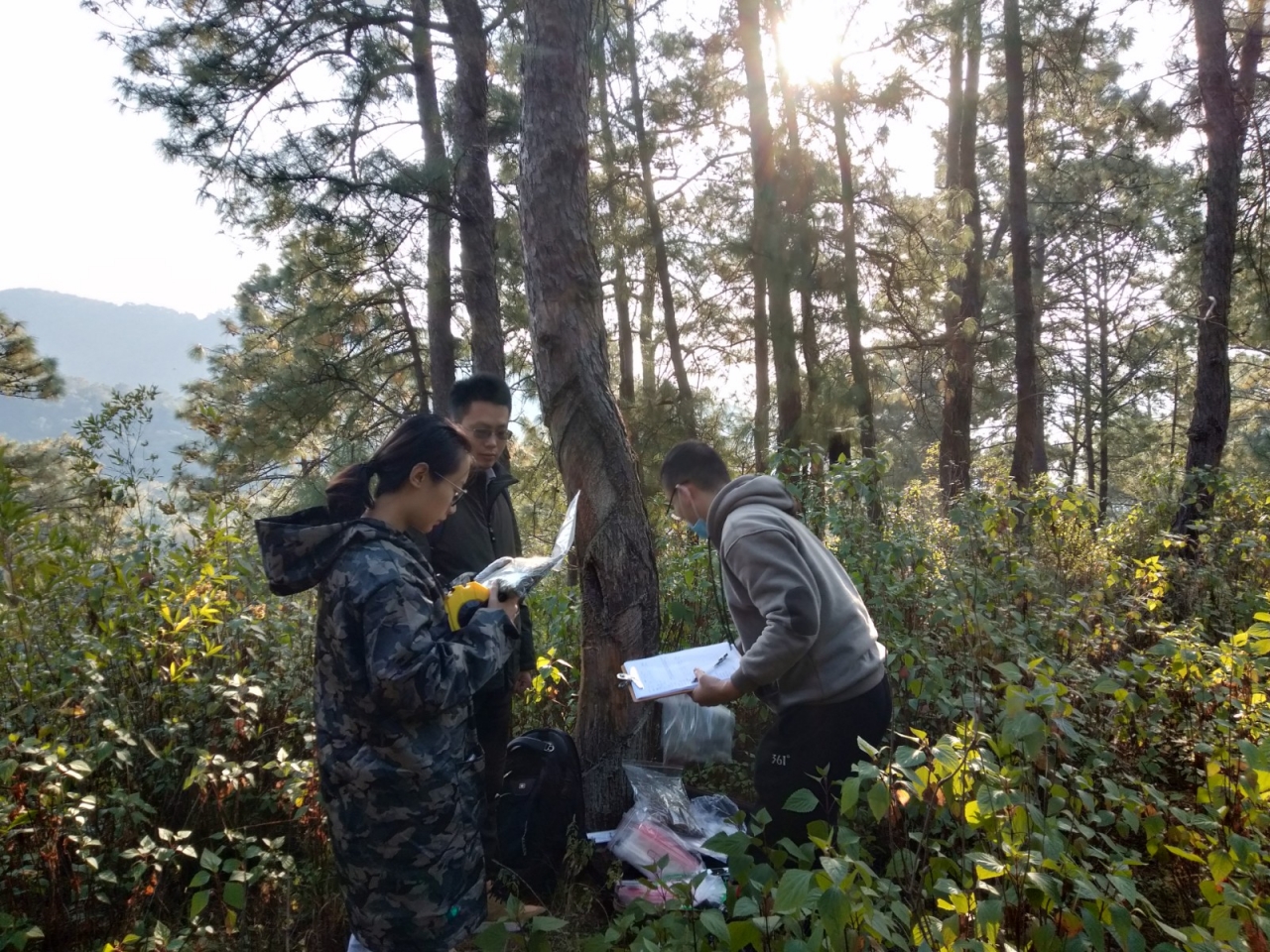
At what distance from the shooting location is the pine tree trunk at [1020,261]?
9.58 metres

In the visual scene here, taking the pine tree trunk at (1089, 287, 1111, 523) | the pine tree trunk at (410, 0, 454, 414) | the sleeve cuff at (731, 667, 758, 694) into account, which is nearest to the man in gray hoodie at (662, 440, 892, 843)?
the sleeve cuff at (731, 667, 758, 694)

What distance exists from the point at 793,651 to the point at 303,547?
141 cm

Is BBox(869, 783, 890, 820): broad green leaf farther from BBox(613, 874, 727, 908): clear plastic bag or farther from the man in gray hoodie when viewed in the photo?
BBox(613, 874, 727, 908): clear plastic bag

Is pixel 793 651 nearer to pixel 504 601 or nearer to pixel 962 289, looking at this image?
pixel 504 601

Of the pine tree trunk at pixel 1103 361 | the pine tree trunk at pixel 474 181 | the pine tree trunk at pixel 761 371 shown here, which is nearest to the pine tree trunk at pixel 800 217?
the pine tree trunk at pixel 761 371

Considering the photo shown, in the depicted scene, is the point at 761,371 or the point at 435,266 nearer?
the point at 435,266

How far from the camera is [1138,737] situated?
2891 millimetres

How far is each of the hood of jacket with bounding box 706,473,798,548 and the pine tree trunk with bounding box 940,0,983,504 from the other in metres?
7.65

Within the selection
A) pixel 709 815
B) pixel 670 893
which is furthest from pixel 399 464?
pixel 709 815

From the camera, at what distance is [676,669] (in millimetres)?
2732

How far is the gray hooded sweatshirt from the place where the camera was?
2.28 metres

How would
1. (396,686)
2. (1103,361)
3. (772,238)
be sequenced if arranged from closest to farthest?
(396,686)
(772,238)
(1103,361)

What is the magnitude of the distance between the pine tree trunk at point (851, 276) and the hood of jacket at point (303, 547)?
8.13 metres

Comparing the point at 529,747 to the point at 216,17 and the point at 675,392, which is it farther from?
the point at 675,392
